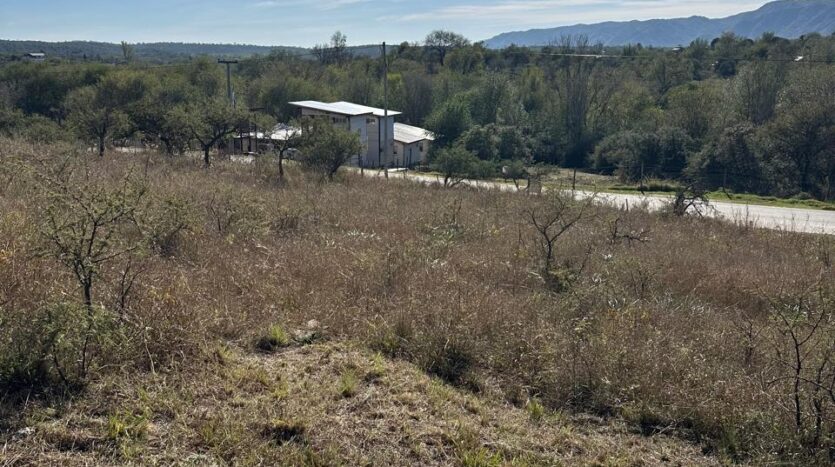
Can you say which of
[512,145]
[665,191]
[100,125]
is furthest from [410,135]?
[100,125]

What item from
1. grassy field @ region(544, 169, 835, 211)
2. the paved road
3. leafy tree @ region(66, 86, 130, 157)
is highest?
leafy tree @ region(66, 86, 130, 157)

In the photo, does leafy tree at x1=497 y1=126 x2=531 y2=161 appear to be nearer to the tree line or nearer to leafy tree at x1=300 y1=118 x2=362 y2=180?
the tree line

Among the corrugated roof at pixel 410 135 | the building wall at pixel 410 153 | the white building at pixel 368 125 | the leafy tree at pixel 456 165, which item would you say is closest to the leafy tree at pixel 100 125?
the leafy tree at pixel 456 165

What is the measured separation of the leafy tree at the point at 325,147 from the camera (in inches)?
845

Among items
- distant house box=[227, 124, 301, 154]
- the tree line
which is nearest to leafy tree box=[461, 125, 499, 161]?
the tree line

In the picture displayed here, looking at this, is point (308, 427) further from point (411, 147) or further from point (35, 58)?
point (35, 58)

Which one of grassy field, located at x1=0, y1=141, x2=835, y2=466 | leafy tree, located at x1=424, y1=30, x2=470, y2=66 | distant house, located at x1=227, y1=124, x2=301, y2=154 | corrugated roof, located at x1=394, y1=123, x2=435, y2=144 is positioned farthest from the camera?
leafy tree, located at x1=424, y1=30, x2=470, y2=66

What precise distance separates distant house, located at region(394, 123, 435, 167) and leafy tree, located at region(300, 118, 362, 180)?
2204 cm

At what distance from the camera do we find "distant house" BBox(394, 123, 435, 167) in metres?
44.2

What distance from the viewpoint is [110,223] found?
4.32 metres

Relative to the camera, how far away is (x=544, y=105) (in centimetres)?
5369

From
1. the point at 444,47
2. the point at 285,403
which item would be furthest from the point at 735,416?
the point at 444,47

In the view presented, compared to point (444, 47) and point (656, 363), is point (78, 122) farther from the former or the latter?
point (444, 47)

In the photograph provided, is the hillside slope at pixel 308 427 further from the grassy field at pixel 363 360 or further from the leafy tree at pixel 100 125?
the leafy tree at pixel 100 125
